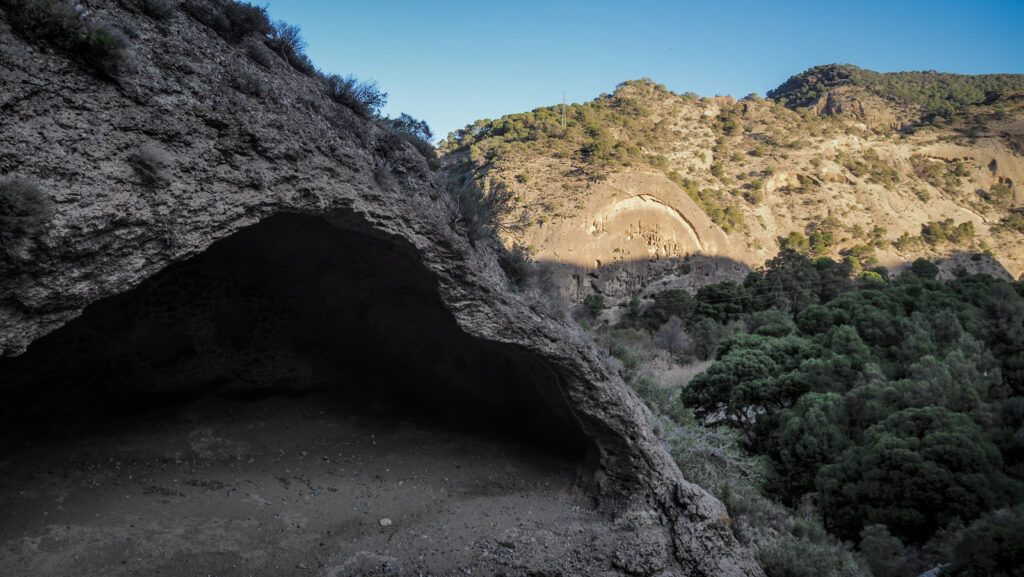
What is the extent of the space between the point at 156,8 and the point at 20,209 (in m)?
2.53

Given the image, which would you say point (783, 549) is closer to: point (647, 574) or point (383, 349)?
point (647, 574)

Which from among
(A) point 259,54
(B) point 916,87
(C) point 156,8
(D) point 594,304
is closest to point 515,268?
(A) point 259,54

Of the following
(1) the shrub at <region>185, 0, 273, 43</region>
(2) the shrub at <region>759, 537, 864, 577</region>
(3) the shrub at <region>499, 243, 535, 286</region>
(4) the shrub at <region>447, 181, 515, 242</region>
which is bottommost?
(2) the shrub at <region>759, 537, 864, 577</region>

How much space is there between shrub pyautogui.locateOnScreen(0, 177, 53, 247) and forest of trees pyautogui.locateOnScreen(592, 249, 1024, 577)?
8440 mm

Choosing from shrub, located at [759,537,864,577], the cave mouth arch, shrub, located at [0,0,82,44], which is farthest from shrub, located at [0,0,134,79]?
shrub, located at [759,537,864,577]

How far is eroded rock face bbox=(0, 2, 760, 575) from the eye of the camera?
3.91 meters

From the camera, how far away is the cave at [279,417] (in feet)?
19.6

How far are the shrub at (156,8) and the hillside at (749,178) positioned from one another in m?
31.3

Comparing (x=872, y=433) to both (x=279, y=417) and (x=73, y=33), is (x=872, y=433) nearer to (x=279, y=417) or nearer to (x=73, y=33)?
(x=279, y=417)

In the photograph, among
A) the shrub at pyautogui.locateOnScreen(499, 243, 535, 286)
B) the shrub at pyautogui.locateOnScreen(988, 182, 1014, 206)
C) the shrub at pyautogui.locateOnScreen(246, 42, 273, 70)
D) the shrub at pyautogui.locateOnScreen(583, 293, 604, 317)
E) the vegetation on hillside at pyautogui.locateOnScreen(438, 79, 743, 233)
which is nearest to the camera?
the shrub at pyautogui.locateOnScreen(246, 42, 273, 70)

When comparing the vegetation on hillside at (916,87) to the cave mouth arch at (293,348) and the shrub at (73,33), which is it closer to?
the cave mouth arch at (293,348)

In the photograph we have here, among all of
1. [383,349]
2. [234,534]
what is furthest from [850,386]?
[234,534]

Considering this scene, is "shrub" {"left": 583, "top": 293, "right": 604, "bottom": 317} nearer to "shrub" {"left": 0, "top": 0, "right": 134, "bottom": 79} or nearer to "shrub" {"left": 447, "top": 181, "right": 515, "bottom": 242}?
"shrub" {"left": 447, "top": 181, "right": 515, "bottom": 242}

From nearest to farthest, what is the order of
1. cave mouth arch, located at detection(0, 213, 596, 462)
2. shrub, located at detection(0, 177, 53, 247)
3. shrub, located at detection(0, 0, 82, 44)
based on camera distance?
shrub, located at detection(0, 177, 53, 247) → shrub, located at detection(0, 0, 82, 44) → cave mouth arch, located at detection(0, 213, 596, 462)
